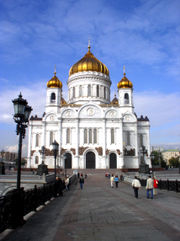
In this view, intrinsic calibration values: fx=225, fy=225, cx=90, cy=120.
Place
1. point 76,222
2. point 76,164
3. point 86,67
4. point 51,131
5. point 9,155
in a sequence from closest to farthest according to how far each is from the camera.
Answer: point 76,222 < point 76,164 < point 51,131 < point 86,67 < point 9,155

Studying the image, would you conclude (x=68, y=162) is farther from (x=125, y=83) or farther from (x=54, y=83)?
(x=125, y=83)

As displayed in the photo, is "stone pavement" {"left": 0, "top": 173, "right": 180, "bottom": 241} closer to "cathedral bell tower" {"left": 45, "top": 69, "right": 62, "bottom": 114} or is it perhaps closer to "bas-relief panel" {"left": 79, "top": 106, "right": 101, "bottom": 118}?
"bas-relief panel" {"left": 79, "top": 106, "right": 101, "bottom": 118}

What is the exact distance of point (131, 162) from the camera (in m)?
43.5

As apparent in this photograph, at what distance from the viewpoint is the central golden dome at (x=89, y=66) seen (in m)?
50.8

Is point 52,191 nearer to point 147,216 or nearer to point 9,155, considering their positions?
point 147,216

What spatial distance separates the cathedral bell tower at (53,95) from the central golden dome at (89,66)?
664 cm

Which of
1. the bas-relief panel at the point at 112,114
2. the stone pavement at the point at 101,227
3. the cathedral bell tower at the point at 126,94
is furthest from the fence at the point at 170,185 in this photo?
the cathedral bell tower at the point at 126,94

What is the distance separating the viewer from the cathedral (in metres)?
42.8

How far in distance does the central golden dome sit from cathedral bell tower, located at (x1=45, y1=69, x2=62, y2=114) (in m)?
6.64

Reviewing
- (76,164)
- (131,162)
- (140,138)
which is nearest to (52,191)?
(76,164)

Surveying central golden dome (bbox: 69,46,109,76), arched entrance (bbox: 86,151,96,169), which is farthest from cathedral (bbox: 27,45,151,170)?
central golden dome (bbox: 69,46,109,76)

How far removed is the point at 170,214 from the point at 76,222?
3.30m

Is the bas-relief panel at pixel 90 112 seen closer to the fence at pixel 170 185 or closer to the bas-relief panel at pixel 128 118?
the bas-relief panel at pixel 128 118

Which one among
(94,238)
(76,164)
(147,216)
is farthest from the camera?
(76,164)
